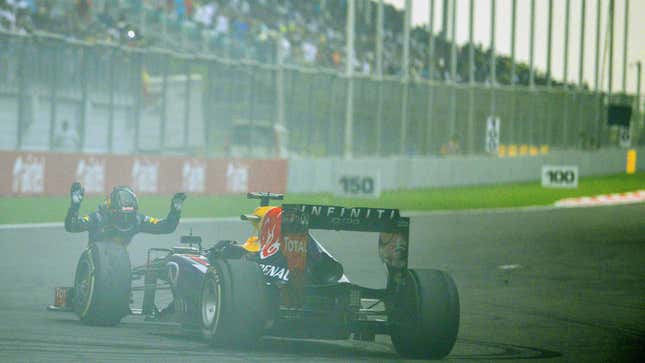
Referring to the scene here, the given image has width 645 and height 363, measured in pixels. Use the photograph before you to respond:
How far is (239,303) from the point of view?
827 centimetres

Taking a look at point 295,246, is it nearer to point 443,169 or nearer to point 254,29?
point 254,29

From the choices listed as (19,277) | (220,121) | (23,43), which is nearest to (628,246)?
(19,277)

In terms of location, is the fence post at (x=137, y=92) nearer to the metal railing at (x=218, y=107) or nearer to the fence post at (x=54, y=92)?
the metal railing at (x=218, y=107)

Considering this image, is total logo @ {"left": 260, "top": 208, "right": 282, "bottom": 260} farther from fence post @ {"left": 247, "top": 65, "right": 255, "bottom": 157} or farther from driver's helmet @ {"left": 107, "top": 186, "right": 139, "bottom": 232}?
fence post @ {"left": 247, "top": 65, "right": 255, "bottom": 157}

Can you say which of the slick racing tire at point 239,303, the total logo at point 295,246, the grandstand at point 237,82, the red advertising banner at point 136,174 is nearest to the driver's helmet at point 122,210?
the slick racing tire at point 239,303

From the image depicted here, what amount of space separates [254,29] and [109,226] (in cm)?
2997

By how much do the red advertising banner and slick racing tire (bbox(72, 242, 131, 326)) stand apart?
17.4 m

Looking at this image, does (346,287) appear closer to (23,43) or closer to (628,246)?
(628,246)

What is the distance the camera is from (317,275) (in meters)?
9.03

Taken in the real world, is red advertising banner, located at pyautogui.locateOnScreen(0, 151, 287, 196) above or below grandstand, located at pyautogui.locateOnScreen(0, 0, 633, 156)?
below

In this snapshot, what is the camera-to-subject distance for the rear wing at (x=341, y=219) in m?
8.53

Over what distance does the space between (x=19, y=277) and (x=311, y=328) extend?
573cm

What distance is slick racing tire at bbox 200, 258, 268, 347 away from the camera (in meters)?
8.27

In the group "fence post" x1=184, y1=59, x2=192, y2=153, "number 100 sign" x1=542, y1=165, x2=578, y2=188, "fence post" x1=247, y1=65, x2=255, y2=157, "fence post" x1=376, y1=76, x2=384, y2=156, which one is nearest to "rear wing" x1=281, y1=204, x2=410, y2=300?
"fence post" x1=184, y1=59, x2=192, y2=153
